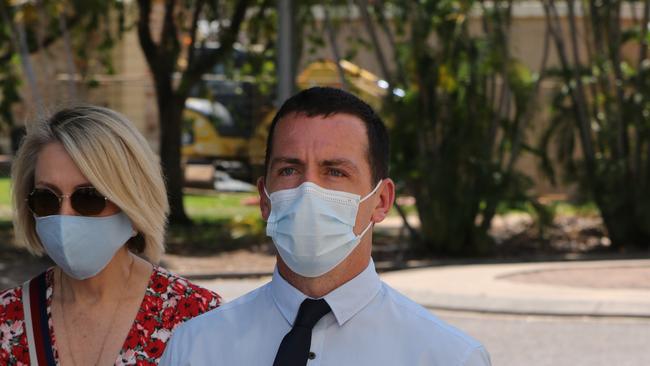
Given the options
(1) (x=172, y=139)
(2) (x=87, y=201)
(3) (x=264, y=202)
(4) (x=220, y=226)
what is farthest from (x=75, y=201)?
(4) (x=220, y=226)

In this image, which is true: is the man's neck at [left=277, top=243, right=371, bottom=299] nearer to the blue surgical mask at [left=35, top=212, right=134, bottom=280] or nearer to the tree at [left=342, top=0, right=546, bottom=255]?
the blue surgical mask at [left=35, top=212, right=134, bottom=280]

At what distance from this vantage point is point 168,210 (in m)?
4.41

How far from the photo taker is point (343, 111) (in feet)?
9.21

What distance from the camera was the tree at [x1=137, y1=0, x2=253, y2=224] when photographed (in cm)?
2123

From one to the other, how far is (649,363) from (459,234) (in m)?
8.11

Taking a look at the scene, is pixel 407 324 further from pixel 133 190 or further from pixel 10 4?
pixel 10 4

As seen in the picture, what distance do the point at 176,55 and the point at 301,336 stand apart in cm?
1939

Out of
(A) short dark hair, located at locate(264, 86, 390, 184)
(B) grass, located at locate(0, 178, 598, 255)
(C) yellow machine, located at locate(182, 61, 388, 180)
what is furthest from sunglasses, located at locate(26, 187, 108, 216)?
(C) yellow machine, located at locate(182, 61, 388, 180)

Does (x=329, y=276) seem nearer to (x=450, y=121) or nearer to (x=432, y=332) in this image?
(x=432, y=332)

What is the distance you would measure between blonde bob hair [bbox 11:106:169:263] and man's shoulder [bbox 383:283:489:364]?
1.59 m

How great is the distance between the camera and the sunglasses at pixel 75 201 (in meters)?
4.17

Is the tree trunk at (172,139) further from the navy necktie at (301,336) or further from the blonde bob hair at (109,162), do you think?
the navy necktie at (301,336)

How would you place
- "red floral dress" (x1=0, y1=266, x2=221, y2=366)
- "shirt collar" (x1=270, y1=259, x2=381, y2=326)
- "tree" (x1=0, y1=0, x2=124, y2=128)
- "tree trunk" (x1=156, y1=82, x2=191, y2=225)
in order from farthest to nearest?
"tree trunk" (x1=156, y1=82, x2=191, y2=225), "tree" (x1=0, y1=0, x2=124, y2=128), "red floral dress" (x1=0, y1=266, x2=221, y2=366), "shirt collar" (x1=270, y1=259, x2=381, y2=326)

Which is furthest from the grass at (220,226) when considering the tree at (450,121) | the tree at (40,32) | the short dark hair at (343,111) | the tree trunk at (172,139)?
the short dark hair at (343,111)
